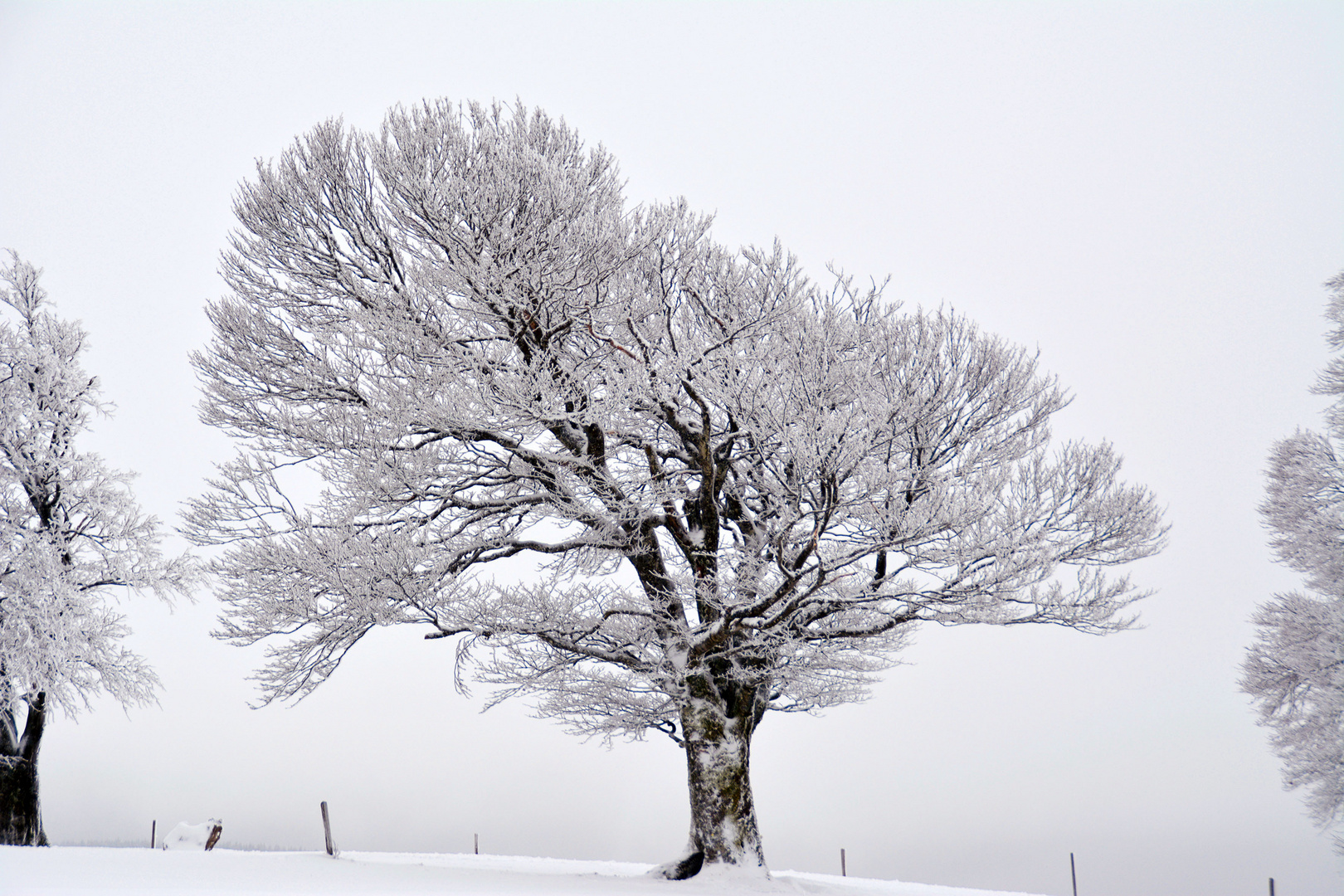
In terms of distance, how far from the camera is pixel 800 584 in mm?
10547

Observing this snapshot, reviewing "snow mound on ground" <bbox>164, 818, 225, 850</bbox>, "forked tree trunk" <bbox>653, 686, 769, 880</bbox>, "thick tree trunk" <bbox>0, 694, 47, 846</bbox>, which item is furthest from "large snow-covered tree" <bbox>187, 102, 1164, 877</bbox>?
"thick tree trunk" <bbox>0, 694, 47, 846</bbox>

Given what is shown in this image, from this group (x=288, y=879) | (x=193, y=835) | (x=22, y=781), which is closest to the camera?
(x=288, y=879)

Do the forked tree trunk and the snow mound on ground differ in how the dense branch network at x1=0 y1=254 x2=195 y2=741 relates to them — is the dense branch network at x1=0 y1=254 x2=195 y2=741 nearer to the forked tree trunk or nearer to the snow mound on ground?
the snow mound on ground

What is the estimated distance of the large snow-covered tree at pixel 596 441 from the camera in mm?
8594

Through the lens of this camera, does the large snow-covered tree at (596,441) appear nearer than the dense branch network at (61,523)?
Yes

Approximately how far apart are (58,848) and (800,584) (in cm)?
903

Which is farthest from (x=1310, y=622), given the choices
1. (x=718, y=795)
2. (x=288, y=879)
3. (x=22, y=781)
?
(x=22, y=781)

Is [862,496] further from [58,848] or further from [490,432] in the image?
[58,848]

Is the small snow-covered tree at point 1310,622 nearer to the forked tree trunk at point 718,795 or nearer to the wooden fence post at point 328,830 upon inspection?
the forked tree trunk at point 718,795

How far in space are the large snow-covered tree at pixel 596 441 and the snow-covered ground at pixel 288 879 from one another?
103cm

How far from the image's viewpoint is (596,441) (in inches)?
403

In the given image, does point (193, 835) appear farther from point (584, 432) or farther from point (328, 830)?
point (584, 432)

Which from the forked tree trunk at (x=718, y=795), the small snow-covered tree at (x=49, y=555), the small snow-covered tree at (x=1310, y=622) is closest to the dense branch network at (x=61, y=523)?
the small snow-covered tree at (x=49, y=555)

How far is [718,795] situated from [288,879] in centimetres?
443
